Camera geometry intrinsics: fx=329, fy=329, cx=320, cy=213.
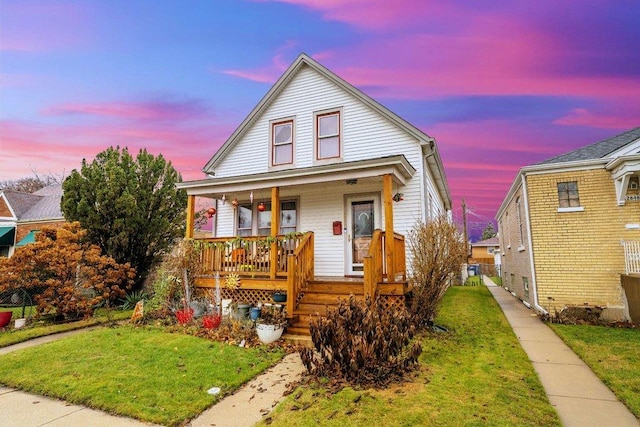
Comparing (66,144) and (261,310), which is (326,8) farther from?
(66,144)

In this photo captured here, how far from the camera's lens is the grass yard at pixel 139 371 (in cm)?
421

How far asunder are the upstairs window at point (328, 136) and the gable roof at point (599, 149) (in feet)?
20.9

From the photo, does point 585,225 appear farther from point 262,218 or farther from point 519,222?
point 262,218

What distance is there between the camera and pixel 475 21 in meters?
10.5

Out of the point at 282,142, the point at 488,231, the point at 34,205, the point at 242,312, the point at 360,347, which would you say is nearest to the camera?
the point at 360,347

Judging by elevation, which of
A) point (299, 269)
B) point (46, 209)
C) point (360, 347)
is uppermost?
point (46, 209)

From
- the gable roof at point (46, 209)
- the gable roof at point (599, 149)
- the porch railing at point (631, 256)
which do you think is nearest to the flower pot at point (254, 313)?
the gable roof at point (599, 149)

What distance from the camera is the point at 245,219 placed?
11938 millimetres

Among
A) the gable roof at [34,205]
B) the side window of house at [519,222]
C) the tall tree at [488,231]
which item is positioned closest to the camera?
the side window of house at [519,222]

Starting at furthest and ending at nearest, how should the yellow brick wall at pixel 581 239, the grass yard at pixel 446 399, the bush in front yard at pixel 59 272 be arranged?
the bush in front yard at pixel 59 272
the yellow brick wall at pixel 581 239
the grass yard at pixel 446 399

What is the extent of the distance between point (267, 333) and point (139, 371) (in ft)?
7.90

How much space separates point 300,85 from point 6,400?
10.9 m

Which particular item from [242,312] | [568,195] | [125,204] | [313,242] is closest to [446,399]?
[242,312]

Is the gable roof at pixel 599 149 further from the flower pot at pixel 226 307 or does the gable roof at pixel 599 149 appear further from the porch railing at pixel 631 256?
the flower pot at pixel 226 307
